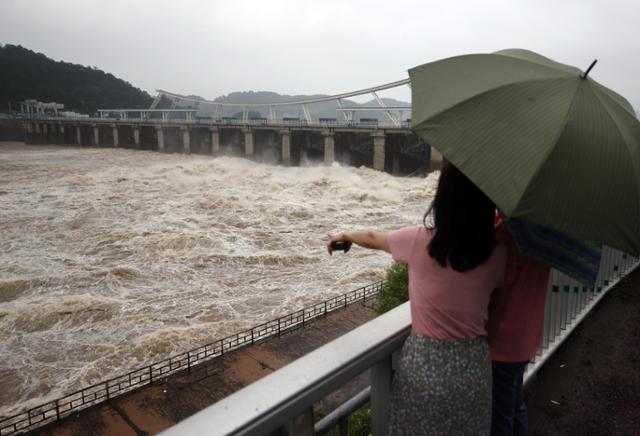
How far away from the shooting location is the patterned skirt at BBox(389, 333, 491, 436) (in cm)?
140

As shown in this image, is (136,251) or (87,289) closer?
(87,289)

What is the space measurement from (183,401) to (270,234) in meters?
12.4

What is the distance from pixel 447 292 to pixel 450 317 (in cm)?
7

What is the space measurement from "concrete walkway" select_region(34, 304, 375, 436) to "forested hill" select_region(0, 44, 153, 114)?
→ 10655cm

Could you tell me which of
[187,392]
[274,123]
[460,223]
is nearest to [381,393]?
[460,223]

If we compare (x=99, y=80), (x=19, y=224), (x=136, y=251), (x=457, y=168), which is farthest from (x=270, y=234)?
(x=99, y=80)

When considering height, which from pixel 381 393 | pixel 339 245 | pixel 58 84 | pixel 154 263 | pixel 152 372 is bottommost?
pixel 152 372

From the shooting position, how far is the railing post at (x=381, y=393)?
5.05 ft

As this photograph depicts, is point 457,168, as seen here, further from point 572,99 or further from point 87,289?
point 87,289

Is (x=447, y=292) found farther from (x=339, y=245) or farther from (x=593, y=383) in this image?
(x=593, y=383)

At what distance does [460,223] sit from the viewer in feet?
4.50

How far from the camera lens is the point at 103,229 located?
19703mm

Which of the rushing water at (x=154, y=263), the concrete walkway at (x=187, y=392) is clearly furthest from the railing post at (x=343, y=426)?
the rushing water at (x=154, y=263)

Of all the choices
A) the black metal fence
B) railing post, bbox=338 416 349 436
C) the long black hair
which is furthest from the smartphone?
the black metal fence
